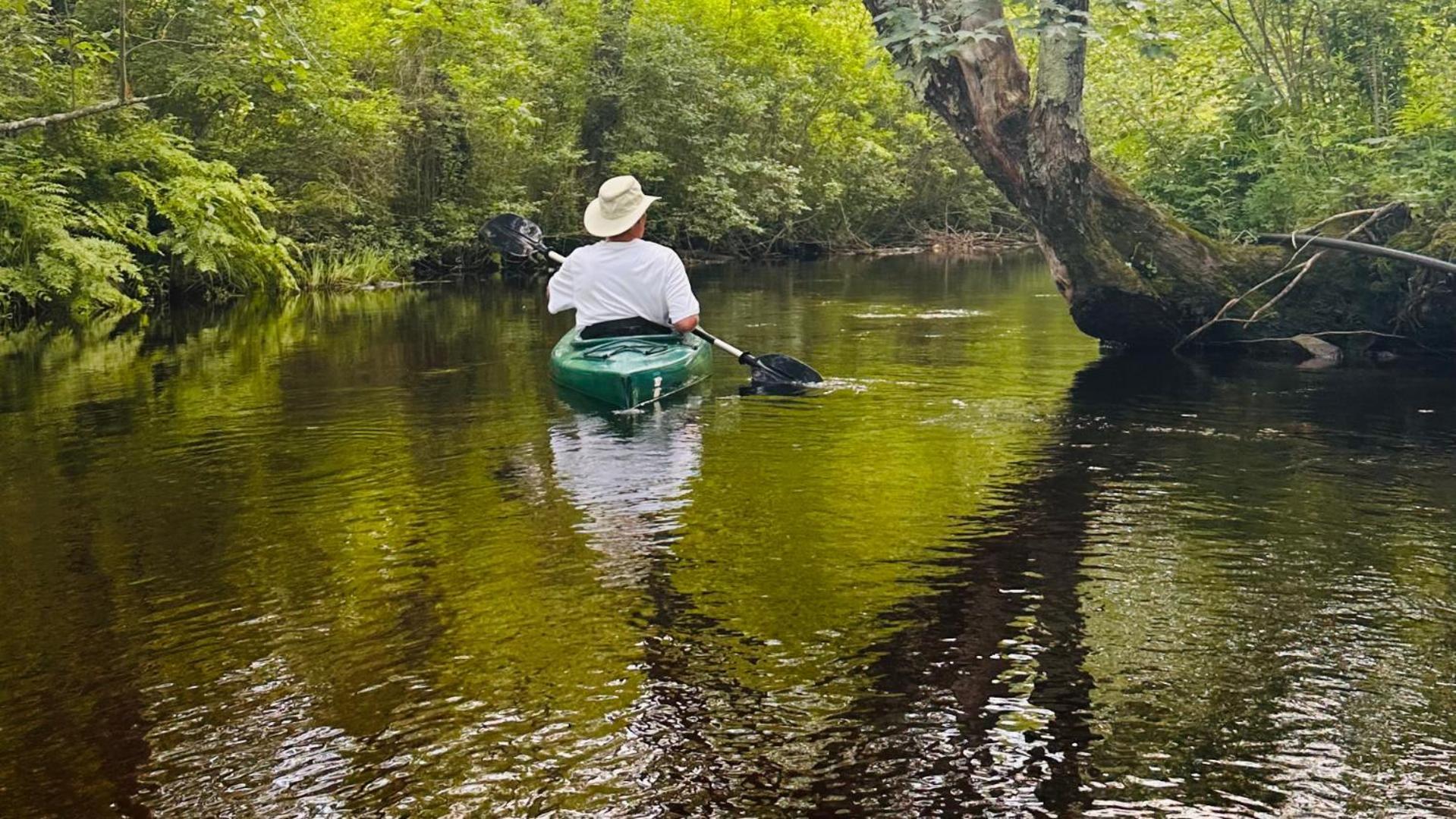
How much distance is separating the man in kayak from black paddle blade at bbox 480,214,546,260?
3714 mm

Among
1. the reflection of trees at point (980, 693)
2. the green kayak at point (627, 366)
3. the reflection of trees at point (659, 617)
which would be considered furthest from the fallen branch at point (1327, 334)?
the reflection of trees at point (980, 693)

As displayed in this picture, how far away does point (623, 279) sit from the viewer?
11016mm

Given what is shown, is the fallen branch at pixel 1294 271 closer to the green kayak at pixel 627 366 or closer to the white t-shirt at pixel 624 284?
the green kayak at pixel 627 366

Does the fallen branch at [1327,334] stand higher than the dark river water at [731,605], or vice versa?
the fallen branch at [1327,334]

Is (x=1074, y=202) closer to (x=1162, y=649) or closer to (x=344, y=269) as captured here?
(x=1162, y=649)

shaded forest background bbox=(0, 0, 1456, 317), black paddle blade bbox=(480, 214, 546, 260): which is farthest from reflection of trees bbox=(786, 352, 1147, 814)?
black paddle blade bbox=(480, 214, 546, 260)

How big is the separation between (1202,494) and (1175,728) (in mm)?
3812

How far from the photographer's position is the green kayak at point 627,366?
10656 mm

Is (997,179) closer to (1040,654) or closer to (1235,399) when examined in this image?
(1235,399)

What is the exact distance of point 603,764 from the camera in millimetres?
4012

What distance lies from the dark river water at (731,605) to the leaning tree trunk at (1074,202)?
8.21ft

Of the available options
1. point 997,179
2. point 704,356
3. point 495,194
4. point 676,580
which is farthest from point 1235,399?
point 495,194

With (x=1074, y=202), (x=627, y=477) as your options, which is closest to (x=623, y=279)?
(x=627, y=477)

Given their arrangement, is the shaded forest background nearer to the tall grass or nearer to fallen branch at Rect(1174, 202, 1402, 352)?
the tall grass
